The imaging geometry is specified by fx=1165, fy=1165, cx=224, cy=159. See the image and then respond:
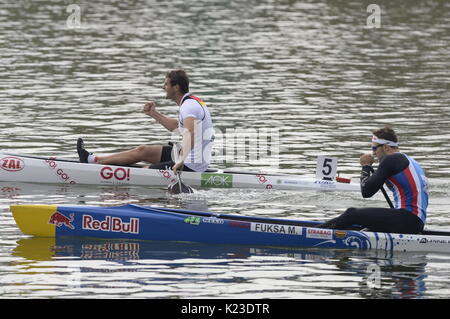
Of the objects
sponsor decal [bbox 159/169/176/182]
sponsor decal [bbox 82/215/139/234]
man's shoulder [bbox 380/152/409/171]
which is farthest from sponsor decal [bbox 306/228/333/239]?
sponsor decal [bbox 159/169/176/182]

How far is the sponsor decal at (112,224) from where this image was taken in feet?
59.1

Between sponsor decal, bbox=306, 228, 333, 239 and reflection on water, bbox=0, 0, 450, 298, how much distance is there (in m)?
0.27

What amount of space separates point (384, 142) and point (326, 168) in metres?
4.67

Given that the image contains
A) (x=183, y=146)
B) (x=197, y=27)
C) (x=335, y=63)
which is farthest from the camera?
(x=197, y=27)

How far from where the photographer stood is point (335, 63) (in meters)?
38.9

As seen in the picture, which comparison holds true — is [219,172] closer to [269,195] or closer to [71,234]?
[269,195]

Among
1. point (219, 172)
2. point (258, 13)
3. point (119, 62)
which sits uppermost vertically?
point (258, 13)

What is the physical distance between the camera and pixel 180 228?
17922 millimetres

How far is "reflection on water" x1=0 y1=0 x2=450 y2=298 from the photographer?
16.1 m

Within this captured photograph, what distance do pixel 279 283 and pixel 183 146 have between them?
6.14 m

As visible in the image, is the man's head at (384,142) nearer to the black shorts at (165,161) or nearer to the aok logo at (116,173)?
the black shorts at (165,161)
